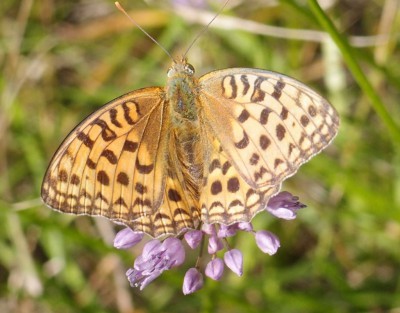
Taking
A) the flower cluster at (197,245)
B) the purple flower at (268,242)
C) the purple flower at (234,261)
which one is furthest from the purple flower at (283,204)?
the purple flower at (234,261)

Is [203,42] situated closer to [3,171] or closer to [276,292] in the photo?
[3,171]

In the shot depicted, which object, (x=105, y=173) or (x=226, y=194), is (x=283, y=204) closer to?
(x=226, y=194)

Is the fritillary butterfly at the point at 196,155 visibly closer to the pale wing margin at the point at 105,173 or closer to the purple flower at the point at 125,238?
the pale wing margin at the point at 105,173

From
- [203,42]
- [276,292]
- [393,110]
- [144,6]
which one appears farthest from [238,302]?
[144,6]

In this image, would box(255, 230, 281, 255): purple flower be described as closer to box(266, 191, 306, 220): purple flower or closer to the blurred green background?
box(266, 191, 306, 220): purple flower

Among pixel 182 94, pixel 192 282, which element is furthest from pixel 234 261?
pixel 182 94

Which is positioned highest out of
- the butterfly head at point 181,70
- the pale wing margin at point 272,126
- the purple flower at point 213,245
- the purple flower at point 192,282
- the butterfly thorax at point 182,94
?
the butterfly head at point 181,70

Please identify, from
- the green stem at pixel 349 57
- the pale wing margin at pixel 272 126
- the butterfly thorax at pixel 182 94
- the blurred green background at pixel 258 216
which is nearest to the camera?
the pale wing margin at pixel 272 126

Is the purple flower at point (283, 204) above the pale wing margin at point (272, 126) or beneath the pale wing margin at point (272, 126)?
beneath
